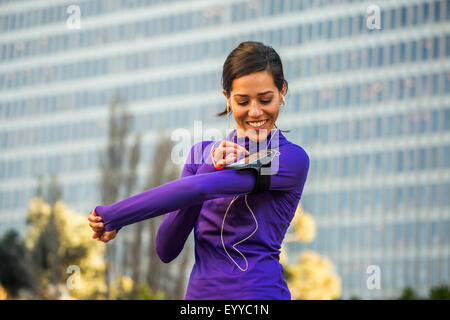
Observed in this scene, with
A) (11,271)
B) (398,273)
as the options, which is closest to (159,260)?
(11,271)

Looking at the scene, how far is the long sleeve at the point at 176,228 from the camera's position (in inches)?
93.0

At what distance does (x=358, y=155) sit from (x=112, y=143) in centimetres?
3471

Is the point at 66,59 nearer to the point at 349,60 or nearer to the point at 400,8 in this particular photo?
the point at 349,60

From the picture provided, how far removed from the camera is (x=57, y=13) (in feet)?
231

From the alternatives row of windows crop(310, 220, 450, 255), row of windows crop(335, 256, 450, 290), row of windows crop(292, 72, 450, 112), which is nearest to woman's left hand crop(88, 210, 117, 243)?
row of windows crop(335, 256, 450, 290)

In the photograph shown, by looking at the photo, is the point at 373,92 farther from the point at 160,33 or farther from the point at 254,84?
the point at 254,84

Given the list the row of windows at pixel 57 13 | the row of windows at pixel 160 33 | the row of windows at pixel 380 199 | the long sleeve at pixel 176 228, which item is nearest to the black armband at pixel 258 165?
Result: the long sleeve at pixel 176 228

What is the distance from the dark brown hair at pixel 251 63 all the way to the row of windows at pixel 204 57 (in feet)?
187

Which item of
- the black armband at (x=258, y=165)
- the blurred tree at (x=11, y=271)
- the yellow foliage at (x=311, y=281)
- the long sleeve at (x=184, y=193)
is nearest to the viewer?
the long sleeve at (x=184, y=193)

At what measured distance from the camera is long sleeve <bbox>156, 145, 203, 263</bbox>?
236 centimetres

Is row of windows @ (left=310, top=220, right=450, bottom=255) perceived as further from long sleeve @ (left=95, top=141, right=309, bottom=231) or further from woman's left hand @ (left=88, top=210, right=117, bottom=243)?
woman's left hand @ (left=88, top=210, right=117, bottom=243)

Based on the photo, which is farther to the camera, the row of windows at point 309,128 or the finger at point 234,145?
the row of windows at point 309,128

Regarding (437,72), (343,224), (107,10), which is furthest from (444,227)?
(107,10)

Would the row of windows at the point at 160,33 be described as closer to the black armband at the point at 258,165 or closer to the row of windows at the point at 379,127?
the row of windows at the point at 379,127
